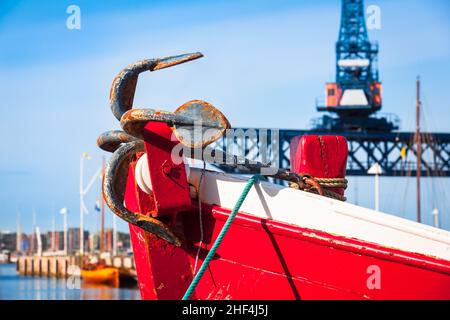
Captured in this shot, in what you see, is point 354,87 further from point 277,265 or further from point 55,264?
point 277,265

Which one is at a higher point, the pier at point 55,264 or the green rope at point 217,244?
the green rope at point 217,244

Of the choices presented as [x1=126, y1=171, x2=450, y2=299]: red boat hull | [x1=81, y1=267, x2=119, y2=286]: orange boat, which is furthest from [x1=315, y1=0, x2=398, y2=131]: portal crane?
[x1=126, y1=171, x2=450, y2=299]: red boat hull

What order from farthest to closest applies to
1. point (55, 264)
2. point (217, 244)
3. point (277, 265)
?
point (55, 264)
point (277, 265)
point (217, 244)

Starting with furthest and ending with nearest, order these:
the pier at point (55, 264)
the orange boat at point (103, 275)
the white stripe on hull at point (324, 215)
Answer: the pier at point (55, 264), the orange boat at point (103, 275), the white stripe on hull at point (324, 215)

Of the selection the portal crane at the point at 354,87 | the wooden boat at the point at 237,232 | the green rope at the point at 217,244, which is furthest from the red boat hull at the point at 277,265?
the portal crane at the point at 354,87

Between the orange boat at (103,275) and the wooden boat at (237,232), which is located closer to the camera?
the wooden boat at (237,232)

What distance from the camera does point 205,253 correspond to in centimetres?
571

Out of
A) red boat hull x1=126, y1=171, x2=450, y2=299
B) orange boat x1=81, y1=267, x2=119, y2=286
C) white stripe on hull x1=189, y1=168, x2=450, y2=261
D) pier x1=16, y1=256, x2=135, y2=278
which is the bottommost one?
pier x1=16, y1=256, x2=135, y2=278

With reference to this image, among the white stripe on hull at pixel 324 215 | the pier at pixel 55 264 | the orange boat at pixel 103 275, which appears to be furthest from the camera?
the pier at pixel 55 264

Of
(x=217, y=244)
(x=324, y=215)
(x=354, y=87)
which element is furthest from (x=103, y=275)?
(x=324, y=215)

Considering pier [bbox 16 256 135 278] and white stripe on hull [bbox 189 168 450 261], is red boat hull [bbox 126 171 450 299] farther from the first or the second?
pier [bbox 16 256 135 278]

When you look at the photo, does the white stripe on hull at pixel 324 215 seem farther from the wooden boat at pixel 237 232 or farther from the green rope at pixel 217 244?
the green rope at pixel 217 244

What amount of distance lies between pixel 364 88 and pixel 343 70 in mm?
2014
